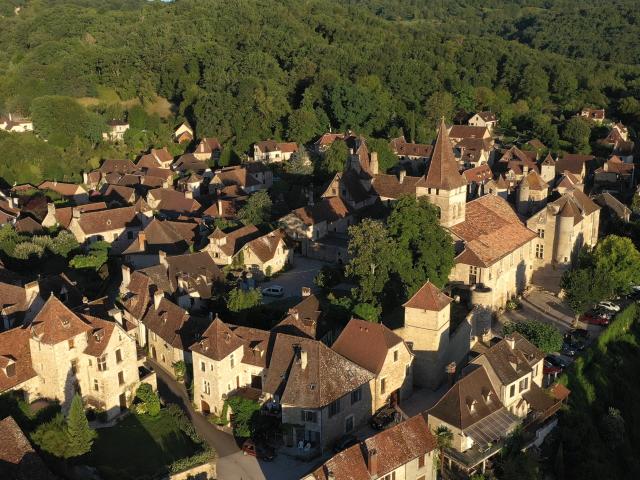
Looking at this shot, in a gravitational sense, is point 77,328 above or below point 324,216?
above

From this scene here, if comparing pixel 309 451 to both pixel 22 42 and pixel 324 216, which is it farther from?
pixel 22 42

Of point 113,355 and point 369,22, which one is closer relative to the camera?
point 113,355

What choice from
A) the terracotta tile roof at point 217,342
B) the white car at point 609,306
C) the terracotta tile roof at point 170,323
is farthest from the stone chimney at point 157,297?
the white car at point 609,306

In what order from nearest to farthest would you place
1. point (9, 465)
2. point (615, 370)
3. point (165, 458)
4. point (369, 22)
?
point (9, 465), point (165, 458), point (615, 370), point (369, 22)

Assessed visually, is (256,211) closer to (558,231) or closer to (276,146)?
(558,231)

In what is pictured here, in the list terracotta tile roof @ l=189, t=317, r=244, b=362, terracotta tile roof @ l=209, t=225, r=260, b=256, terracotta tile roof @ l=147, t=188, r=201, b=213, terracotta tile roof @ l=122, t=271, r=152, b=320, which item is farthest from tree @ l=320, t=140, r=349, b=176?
terracotta tile roof @ l=189, t=317, r=244, b=362

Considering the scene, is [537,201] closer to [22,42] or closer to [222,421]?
[222,421]

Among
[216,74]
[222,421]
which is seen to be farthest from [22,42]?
Result: [222,421]

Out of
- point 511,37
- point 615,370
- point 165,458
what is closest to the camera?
point 165,458

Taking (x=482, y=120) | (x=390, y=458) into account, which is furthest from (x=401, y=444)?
(x=482, y=120)
